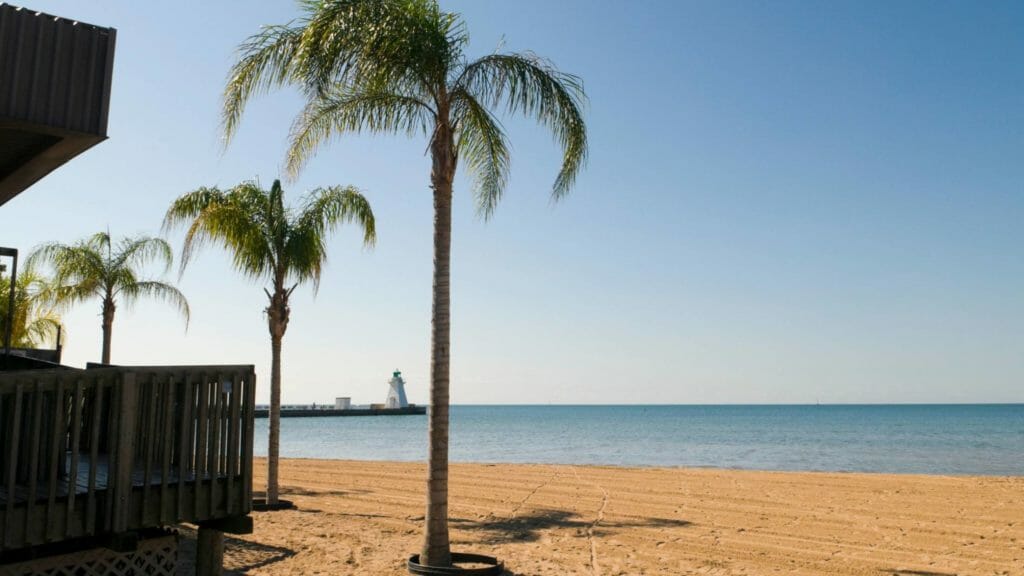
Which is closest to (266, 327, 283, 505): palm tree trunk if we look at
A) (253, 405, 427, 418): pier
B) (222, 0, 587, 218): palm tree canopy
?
(222, 0, 587, 218): palm tree canopy

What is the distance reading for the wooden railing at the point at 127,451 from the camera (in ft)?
19.5

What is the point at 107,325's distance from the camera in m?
20.8

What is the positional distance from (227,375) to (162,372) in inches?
25.1

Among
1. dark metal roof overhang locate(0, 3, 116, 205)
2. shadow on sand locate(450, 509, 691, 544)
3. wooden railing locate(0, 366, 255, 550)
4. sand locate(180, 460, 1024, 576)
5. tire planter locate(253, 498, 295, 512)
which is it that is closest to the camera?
dark metal roof overhang locate(0, 3, 116, 205)

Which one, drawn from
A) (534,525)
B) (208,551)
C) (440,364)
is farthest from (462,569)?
(534,525)

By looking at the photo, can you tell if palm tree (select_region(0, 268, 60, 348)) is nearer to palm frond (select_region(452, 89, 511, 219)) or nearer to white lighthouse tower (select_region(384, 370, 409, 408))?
palm frond (select_region(452, 89, 511, 219))

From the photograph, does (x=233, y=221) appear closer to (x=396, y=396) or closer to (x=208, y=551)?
(x=208, y=551)

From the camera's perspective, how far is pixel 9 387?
5863mm

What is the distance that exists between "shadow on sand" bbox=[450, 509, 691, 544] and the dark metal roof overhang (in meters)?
8.43

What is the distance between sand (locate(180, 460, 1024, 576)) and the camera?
10.2 metres

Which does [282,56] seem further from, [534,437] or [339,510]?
[534,437]

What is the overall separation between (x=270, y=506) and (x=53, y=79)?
10.5 metres

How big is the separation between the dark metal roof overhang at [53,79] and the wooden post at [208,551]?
399 centimetres

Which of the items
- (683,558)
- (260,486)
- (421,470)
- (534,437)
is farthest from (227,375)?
(534,437)
